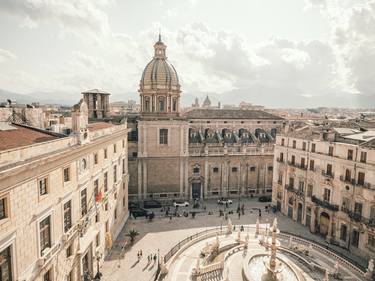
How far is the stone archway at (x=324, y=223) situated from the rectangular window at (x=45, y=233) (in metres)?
30.9

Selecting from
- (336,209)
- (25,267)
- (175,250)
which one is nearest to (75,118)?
(25,267)

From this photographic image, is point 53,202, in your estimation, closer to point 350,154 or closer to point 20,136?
point 20,136

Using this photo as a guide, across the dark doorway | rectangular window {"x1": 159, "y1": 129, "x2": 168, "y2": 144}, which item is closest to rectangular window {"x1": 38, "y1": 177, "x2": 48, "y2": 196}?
rectangular window {"x1": 159, "y1": 129, "x2": 168, "y2": 144}

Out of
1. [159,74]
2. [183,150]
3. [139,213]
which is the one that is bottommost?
[139,213]

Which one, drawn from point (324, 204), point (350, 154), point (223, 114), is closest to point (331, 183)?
point (324, 204)

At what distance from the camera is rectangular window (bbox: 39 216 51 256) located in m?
14.4

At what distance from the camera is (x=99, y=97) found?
44844 mm

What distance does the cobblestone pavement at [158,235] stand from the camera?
25094mm

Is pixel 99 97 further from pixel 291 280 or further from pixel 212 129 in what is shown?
pixel 291 280

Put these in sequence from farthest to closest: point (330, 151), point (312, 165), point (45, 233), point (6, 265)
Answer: point (312, 165), point (330, 151), point (45, 233), point (6, 265)

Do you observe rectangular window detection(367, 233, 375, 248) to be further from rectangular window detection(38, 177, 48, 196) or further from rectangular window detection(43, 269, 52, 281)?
rectangular window detection(38, 177, 48, 196)

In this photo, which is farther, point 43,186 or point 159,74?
point 159,74

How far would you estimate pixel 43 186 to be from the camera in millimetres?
14688

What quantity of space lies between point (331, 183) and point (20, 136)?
3214 centimetres
